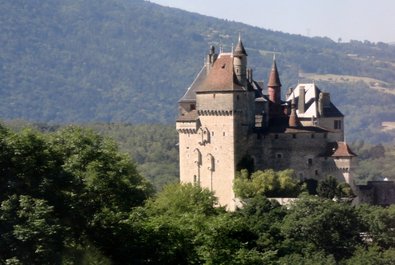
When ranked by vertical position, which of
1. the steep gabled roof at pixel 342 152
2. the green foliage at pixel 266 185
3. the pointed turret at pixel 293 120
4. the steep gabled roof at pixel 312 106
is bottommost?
the green foliage at pixel 266 185

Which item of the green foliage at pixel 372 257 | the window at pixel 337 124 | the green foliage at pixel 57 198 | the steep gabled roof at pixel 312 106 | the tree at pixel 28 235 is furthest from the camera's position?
the window at pixel 337 124

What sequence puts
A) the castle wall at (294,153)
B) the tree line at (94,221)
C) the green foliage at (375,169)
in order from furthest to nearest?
the green foliage at (375,169) < the castle wall at (294,153) < the tree line at (94,221)

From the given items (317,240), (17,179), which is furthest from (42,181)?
(317,240)

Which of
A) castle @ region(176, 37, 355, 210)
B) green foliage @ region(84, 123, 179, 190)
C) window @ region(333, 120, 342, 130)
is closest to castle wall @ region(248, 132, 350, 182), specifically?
castle @ region(176, 37, 355, 210)

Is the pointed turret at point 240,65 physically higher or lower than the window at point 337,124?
higher

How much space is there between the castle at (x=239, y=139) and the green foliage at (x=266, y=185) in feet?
3.73

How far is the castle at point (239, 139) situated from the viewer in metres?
78.4

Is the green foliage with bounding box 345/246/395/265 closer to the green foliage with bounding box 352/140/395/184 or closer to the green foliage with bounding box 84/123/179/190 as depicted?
the green foliage with bounding box 84/123/179/190

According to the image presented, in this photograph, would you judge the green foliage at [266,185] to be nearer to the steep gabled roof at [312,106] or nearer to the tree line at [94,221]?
the steep gabled roof at [312,106]

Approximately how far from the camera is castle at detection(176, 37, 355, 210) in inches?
3088

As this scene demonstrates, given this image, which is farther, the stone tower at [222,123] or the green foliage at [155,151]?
the green foliage at [155,151]

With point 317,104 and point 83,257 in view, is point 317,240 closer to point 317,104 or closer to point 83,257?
point 317,104

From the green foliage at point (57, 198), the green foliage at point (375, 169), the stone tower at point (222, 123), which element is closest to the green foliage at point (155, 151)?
the green foliage at point (375, 169)

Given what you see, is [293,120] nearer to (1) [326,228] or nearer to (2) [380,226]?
(1) [326,228]
